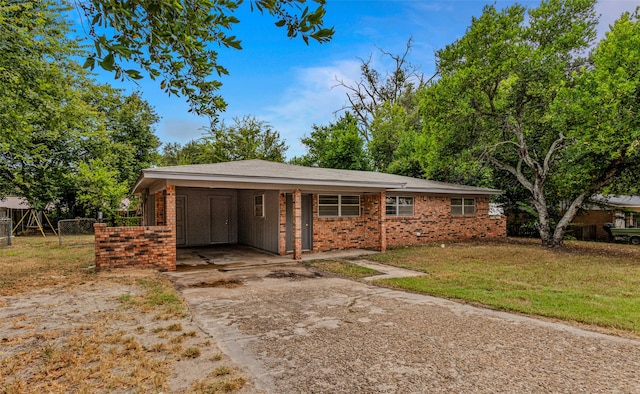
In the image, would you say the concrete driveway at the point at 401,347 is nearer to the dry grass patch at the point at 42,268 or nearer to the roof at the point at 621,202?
the dry grass patch at the point at 42,268

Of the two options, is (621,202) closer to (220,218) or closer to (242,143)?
(220,218)

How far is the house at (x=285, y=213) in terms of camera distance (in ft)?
27.9

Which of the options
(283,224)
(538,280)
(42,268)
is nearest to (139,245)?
(42,268)

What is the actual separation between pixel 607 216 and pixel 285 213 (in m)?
19.1

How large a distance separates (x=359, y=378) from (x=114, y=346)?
2.67 metres

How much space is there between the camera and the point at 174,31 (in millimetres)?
2355

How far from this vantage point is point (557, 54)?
43.0ft

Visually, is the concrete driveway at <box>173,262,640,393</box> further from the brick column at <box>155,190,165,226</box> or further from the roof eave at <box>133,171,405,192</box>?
the brick column at <box>155,190,165,226</box>

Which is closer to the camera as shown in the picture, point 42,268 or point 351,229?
point 42,268

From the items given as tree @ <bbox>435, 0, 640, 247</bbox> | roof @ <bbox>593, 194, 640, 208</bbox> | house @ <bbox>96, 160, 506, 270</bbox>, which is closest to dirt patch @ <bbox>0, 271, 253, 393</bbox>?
house @ <bbox>96, 160, 506, 270</bbox>

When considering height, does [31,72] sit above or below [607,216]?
above

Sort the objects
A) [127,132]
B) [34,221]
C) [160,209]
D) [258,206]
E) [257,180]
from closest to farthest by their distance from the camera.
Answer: [257,180]
[160,209]
[258,206]
[34,221]
[127,132]

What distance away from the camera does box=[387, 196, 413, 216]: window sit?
14.3 m

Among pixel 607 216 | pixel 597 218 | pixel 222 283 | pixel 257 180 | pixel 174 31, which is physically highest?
pixel 174 31
